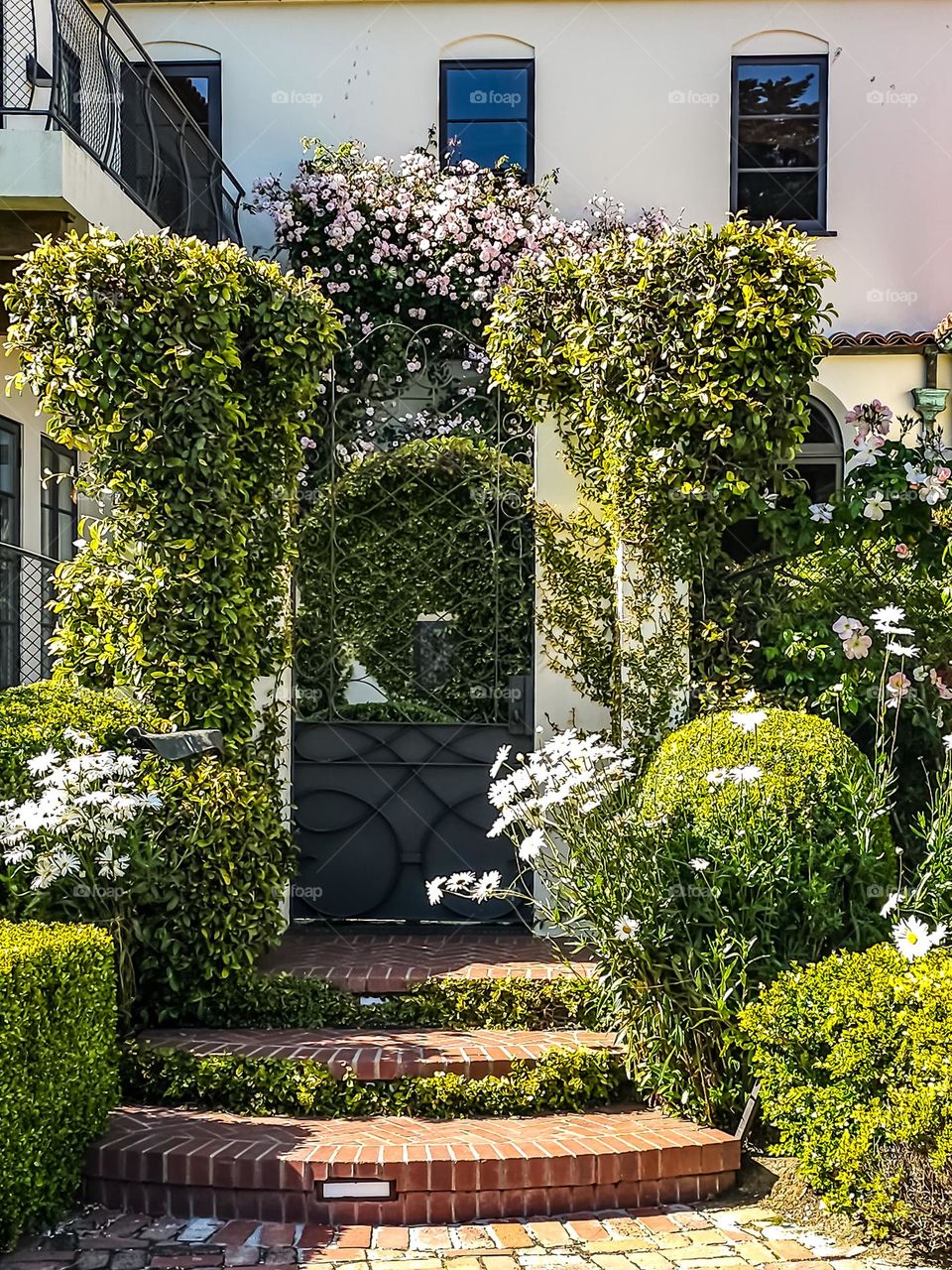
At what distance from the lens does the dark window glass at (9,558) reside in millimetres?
9234

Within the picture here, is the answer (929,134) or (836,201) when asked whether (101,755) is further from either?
(929,134)

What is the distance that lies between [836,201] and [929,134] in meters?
0.94

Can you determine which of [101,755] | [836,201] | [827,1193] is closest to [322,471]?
[101,755]

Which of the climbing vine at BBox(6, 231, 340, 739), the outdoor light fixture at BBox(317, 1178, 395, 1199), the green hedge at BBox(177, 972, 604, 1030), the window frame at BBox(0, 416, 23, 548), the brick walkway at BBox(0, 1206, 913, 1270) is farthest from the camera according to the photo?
the window frame at BBox(0, 416, 23, 548)

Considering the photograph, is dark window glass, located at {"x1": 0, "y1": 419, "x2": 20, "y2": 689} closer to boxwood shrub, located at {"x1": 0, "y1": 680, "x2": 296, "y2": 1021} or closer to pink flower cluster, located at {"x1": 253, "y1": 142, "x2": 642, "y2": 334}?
pink flower cluster, located at {"x1": 253, "y1": 142, "x2": 642, "y2": 334}

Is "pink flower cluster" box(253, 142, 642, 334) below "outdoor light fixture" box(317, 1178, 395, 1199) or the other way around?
the other way around

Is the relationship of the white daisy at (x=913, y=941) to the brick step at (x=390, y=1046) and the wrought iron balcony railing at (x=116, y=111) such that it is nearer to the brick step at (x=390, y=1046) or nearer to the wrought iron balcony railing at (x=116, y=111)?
the brick step at (x=390, y=1046)

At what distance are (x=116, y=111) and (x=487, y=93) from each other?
365cm

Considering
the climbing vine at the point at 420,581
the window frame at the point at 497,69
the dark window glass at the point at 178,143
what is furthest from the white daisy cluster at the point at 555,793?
the window frame at the point at 497,69

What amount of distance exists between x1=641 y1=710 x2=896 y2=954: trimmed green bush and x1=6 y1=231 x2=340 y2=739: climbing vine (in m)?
2.36

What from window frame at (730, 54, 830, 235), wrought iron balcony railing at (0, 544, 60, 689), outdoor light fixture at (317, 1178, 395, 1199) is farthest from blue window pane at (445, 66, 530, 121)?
outdoor light fixture at (317, 1178, 395, 1199)

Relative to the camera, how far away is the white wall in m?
10.6

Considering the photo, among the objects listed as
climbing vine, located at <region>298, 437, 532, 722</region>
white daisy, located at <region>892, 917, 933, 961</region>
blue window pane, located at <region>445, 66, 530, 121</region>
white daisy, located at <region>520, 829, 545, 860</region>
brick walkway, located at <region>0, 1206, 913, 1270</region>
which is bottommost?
brick walkway, located at <region>0, 1206, 913, 1270</region>

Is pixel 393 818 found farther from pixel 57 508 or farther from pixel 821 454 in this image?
pixel 821 454
